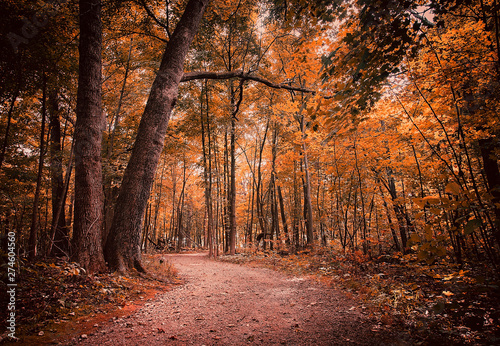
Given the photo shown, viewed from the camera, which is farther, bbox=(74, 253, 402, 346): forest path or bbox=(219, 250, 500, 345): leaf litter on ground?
bbox=(74, 253, 402, 346): forest path

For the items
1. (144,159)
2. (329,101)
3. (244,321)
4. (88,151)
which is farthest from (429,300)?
(88,151)

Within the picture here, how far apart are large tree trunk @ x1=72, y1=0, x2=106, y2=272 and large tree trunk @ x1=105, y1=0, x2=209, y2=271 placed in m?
0.32

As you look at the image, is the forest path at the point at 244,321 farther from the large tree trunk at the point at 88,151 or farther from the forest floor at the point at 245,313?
the large tree trunk at the point at 88,151

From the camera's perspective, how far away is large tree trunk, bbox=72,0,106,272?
3791mm

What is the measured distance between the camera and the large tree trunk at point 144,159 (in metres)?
4.36

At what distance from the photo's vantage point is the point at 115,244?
169 inches

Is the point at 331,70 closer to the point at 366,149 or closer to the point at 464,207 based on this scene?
the point at 464,207

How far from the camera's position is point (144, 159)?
15.4 feet

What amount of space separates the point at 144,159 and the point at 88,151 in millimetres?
983

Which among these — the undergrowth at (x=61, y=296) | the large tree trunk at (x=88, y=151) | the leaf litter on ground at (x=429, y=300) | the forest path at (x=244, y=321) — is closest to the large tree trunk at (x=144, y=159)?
the large tree trunk at (x=88, y=151)

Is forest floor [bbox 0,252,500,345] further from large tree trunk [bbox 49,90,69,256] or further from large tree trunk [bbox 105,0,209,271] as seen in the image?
large tree trunk [bbox 49,90,69,256]

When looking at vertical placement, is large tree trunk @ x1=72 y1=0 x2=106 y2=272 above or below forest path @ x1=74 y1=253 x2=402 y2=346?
above

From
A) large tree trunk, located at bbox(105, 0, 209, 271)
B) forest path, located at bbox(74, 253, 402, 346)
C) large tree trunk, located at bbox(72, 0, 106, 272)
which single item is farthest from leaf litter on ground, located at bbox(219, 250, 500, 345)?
large tree trunk, located at bbox(72, 0, 106, 272)

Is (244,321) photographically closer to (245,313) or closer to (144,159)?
(245,313)
